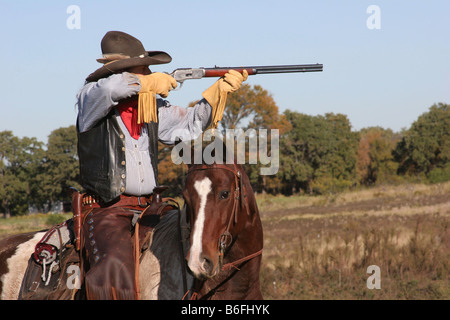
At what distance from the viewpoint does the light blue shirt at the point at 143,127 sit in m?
4.50

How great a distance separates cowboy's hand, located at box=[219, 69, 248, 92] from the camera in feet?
16.2

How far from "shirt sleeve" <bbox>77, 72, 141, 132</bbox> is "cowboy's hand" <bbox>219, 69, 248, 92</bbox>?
81 cm

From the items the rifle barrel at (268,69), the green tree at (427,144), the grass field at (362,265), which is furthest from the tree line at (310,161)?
the rifle barrel at (268,69)

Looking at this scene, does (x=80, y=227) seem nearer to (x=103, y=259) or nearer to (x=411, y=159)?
(x=103, y=259)

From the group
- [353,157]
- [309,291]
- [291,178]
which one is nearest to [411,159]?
[353,157]

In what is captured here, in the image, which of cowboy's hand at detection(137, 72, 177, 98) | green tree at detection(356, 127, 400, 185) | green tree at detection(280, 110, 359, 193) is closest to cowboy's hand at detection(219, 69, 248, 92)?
cowboy's hand at detection(137, 72, 177, 98)

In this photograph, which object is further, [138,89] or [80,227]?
[80,227]

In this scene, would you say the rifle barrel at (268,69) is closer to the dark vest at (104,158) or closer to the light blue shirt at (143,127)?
the light blue shirt at (143,127)

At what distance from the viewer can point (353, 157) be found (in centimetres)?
7188

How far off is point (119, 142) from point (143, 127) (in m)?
0.38

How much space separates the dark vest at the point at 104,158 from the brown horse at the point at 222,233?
2.40ft

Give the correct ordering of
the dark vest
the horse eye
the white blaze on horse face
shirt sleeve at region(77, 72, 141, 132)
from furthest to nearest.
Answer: the dark vest
shirt sleeve at region(77, 72, 141, 132)
the horse eye
the white blaze on horse face

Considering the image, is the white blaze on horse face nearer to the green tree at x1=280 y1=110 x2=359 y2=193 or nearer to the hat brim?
the hat brim
